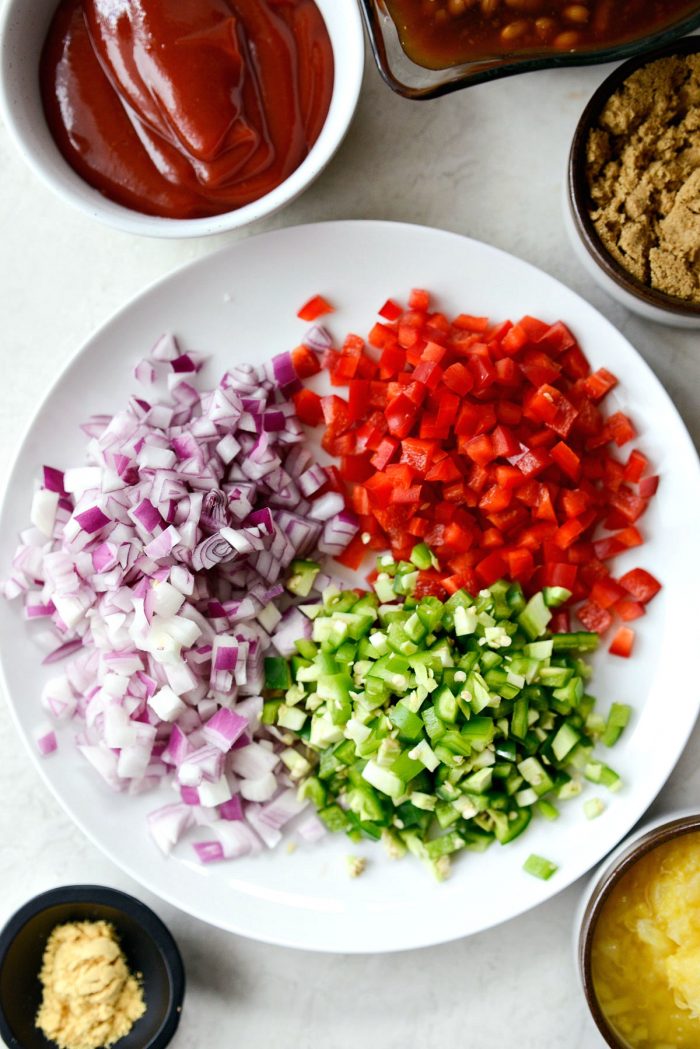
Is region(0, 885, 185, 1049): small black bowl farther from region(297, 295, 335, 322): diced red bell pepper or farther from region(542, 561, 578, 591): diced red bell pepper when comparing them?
region(297, 295, 335, 322): diced red bell pepper

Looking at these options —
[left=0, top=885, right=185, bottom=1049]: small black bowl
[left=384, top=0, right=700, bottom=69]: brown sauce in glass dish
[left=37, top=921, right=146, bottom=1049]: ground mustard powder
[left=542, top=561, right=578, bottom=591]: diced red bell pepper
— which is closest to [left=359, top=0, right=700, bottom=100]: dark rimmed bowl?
[left=384, top=0, right=700, bottom=69]: brown sauce in glass dish

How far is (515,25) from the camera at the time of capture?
64.7 inches

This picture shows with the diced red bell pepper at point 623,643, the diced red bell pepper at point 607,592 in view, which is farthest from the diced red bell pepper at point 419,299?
the diced red bell pepper at point 623,643

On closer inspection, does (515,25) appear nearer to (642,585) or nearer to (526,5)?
(526,5)

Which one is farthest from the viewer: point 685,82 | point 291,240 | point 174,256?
point 174,256

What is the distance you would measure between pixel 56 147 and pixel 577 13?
974mm

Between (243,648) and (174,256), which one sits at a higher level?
(174,256)

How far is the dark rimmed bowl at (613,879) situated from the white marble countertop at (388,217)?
0.65 feet

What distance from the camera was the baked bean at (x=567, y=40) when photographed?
64.6 inches

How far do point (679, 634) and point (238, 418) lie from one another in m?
1.01

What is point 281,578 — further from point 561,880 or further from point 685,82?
point 685,82

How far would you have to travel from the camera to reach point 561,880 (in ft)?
6.39

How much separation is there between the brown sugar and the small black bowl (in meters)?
1.66

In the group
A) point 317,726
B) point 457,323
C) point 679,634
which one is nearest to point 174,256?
point 457,323
